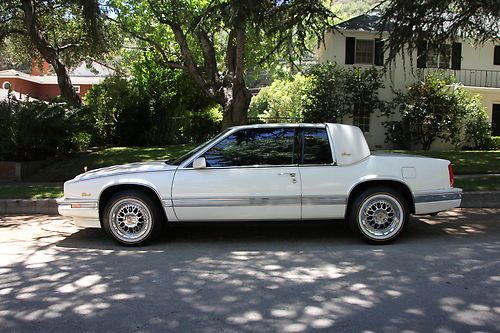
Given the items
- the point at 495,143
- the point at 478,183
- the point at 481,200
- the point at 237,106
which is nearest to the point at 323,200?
the point at 481,200

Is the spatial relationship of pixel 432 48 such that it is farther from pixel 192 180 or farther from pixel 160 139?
pixel 160 139

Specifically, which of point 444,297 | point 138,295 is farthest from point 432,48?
point 138,295

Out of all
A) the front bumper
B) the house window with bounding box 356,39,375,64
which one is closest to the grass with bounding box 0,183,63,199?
the front bumper

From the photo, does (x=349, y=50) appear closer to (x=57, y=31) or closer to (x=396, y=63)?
(x=396, y=63)

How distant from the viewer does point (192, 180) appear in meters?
6.70

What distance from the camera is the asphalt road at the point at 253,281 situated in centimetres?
423

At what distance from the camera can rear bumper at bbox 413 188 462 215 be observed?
22.2 ft

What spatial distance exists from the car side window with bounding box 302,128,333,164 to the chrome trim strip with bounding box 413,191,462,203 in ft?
4.15

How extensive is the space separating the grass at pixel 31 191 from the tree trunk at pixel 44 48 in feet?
16.4

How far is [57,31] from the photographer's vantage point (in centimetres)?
2236

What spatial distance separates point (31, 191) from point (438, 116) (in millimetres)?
16887

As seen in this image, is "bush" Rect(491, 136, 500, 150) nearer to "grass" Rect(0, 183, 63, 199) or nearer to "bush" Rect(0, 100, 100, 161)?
"bush" Rect(0, 100, 100, 161)

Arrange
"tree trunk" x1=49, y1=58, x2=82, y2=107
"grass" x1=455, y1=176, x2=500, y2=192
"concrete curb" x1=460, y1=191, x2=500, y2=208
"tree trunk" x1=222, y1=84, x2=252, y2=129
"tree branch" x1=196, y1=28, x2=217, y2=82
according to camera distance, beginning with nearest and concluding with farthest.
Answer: "concrete curb" x1=460, y1=191, x2=500, y2=208 < "grass" x1=455, y1=176, x2=500, y2=192 < "tree trunk" x1=222, y1=84, x2=252, y2=129 < "tree branch" x1=196, y1=28, x2=217, y2=82 < "tree trunk" x1=49, y1=58, x2=82, y2=107

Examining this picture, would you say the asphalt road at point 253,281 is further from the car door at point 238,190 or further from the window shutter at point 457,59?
the window shutter at point 457,59
